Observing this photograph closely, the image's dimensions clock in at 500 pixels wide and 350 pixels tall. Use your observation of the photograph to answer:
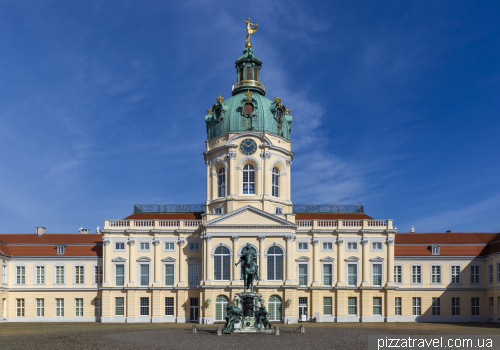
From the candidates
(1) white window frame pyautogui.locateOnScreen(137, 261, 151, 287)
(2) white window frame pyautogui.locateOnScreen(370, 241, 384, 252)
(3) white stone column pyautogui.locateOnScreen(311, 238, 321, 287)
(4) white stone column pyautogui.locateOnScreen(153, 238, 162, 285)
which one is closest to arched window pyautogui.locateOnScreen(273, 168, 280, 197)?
(3) white stone column pyautogui.locateOnScreen(311, 238, 321, 287)

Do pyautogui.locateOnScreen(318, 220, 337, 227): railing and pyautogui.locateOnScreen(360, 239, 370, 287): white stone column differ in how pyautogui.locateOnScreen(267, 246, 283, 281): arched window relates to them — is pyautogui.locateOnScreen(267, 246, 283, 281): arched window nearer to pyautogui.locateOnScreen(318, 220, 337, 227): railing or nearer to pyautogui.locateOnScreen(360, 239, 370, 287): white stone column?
pyautogui.locateOnScreen(318, 220, 337, 227): railing

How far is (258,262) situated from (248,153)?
527 inches

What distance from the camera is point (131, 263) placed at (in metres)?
62.5

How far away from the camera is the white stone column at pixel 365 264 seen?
6178 centimetres

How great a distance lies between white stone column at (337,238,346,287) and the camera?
6222 cm

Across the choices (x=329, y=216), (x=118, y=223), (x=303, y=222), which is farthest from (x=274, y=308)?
(x=118, y=223)

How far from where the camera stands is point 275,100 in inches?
2635

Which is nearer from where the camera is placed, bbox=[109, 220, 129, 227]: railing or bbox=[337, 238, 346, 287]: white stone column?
bbox=[337, 238, 346, 287]: white stone column

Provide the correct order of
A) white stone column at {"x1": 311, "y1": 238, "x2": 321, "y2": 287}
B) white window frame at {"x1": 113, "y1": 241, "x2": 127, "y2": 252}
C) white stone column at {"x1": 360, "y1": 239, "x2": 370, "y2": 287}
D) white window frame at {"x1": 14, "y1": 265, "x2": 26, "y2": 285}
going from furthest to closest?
white window frame at {"x1": 14, "y1": 265, "x2": 26, "y2": 285}
white window frame at {"x1": 113, "y1": 241, "x2": 127, "y2": 252}
white stone column at {"x1": 311, "y1": 238, "x2": 321, "y2": 287}
white stone column at {"x1": 360, "y1": 239, "x2": 370, "y2": 287}

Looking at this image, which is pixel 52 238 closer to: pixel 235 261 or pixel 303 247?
pixel 235 261

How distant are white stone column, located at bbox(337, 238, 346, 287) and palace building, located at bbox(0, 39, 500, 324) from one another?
124 mm

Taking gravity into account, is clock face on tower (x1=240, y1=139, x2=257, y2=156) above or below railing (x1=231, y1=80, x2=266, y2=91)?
below

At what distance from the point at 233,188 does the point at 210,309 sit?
47.2 ft

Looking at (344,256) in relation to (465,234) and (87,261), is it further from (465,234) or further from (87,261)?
(87,261)
